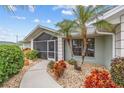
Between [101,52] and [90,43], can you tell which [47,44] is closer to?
[90,43]

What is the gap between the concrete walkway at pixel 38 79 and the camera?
789 centimetres

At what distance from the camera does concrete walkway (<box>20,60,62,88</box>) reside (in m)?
7.89

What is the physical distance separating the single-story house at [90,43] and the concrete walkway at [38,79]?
1220 mm

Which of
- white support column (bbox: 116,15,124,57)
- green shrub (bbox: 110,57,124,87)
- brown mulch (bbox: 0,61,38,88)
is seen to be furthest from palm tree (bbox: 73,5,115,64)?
brown mulch (bbox: 0,61,38,88)

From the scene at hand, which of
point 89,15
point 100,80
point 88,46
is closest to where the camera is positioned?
point 100,80

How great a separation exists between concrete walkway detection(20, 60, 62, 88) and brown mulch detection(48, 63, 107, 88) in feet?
1.20

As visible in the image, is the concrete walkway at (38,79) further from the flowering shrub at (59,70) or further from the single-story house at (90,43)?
the single-story house at (90,43)

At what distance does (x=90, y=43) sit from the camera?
11172 mm

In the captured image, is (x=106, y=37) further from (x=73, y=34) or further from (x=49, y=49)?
(x=49, y=49)

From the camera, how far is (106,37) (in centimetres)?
1067

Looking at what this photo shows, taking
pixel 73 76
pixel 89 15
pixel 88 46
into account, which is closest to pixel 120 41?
pixel 89 15

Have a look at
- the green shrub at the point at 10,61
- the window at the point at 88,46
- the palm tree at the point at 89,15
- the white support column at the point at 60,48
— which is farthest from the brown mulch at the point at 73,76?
the white support column at the point at 60,48

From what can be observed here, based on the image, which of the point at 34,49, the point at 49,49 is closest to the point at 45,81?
the point at 34,49

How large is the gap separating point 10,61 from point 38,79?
1.33m
